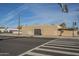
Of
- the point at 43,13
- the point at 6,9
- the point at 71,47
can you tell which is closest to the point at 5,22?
the point at 6,9

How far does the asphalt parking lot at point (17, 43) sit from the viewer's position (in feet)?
34.2

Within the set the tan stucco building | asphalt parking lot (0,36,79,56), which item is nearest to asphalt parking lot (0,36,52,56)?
asphalt parking lot (0,36,79,56)

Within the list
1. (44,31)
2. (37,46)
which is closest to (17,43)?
(37,46)

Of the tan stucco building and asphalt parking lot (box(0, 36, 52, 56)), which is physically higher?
the tan stucco building

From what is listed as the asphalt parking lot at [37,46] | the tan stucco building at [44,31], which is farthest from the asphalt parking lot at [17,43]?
the tan stucco building at [44,31]

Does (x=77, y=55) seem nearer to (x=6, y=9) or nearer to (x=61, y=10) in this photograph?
(x=61, y=10)

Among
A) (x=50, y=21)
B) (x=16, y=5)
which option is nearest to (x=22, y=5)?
(x=16, y=5)

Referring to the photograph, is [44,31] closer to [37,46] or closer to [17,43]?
[37,46]

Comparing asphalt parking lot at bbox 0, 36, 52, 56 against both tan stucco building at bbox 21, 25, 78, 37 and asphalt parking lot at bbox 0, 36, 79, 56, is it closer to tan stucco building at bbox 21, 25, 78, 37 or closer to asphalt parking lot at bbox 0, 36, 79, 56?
asphalt parking lot at bbox 0, 36, 79, 56

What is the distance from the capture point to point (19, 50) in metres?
10.5

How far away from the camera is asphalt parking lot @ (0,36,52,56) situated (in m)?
10.4

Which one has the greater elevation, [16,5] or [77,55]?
[16,5]

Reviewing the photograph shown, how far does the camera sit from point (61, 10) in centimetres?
1049

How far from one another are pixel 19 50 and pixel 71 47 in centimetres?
140
